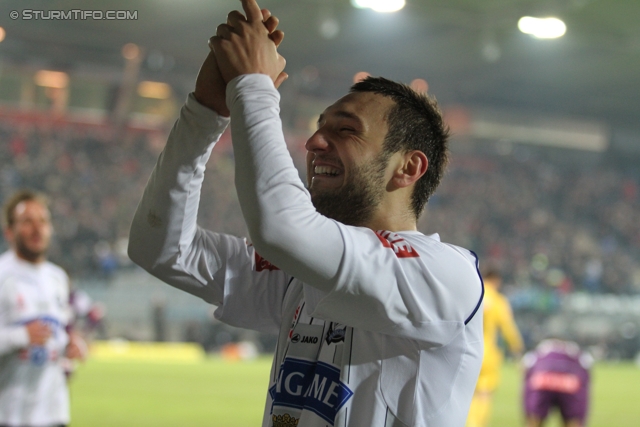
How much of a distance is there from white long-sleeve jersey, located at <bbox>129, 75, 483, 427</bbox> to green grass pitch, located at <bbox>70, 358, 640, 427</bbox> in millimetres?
7087

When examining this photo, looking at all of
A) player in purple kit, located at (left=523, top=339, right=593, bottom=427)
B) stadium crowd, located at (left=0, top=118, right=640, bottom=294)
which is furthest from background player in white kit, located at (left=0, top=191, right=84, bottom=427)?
stadium crowd, located at (left=0, top=118, right=640, bottom=294)

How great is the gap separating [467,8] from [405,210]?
14.5m

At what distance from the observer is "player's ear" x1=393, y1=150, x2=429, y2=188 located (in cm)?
180

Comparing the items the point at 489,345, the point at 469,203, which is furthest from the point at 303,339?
the point at 469,203

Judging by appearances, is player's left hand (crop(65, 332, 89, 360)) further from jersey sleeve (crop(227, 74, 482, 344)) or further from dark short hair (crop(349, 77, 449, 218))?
jersey sleeve (crop(227, 74, 482, 344))

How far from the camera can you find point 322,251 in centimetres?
143

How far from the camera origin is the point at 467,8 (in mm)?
15484

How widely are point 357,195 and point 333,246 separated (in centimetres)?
32

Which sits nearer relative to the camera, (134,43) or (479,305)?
(479,305)

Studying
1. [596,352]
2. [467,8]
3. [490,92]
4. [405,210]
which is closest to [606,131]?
[490,92]

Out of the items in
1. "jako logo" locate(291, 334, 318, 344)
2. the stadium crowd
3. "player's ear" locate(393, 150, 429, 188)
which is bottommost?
"jako logo" locate(291, 334, 318, 344)

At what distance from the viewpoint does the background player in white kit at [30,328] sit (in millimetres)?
4590

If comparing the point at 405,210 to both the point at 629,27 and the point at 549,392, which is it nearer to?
the point at 549,392

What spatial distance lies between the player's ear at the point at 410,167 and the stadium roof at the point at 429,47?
10153 millimetres
